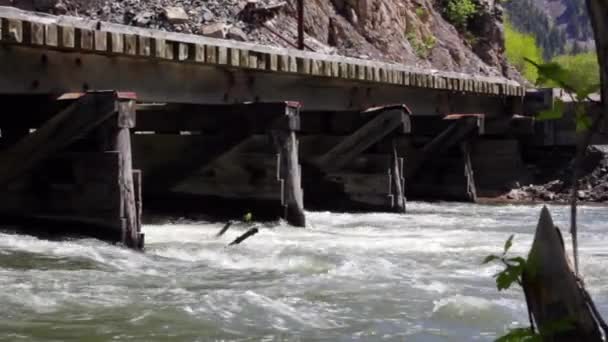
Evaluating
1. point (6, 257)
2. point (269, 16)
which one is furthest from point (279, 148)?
point (269, 16)

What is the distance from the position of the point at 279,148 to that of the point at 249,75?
159 cm

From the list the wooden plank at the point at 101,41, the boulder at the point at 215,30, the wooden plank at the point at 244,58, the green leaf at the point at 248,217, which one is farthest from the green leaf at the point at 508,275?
the boulder at the point at 215,30

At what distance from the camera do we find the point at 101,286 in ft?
26.5

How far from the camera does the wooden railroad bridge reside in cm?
1106

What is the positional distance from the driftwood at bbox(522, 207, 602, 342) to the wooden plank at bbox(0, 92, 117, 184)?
8556mm

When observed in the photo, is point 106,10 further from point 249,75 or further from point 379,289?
point 379,289

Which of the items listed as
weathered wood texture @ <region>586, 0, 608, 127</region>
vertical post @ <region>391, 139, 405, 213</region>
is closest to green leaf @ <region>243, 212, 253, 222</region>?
vertical post @ <region>391, 139, 405, 213</region>

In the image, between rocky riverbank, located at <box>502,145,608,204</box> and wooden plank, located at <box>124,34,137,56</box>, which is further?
rocky riverbank, located at <box>502,145,608,204</box>

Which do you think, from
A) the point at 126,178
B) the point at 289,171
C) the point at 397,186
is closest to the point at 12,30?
the point at 126,178

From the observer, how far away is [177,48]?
13672 millimetres

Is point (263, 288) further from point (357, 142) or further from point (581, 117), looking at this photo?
point (357, 142)

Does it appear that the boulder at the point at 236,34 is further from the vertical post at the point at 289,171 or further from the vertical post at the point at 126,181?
the vertical post at the point at 126,181

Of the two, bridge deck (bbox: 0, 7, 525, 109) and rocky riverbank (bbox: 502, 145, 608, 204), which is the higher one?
bridge deck (bbox: 0, 7, 525, 109)

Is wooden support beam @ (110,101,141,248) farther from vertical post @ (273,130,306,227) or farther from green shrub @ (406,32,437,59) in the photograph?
green shrub @ (406,32,437,59)
